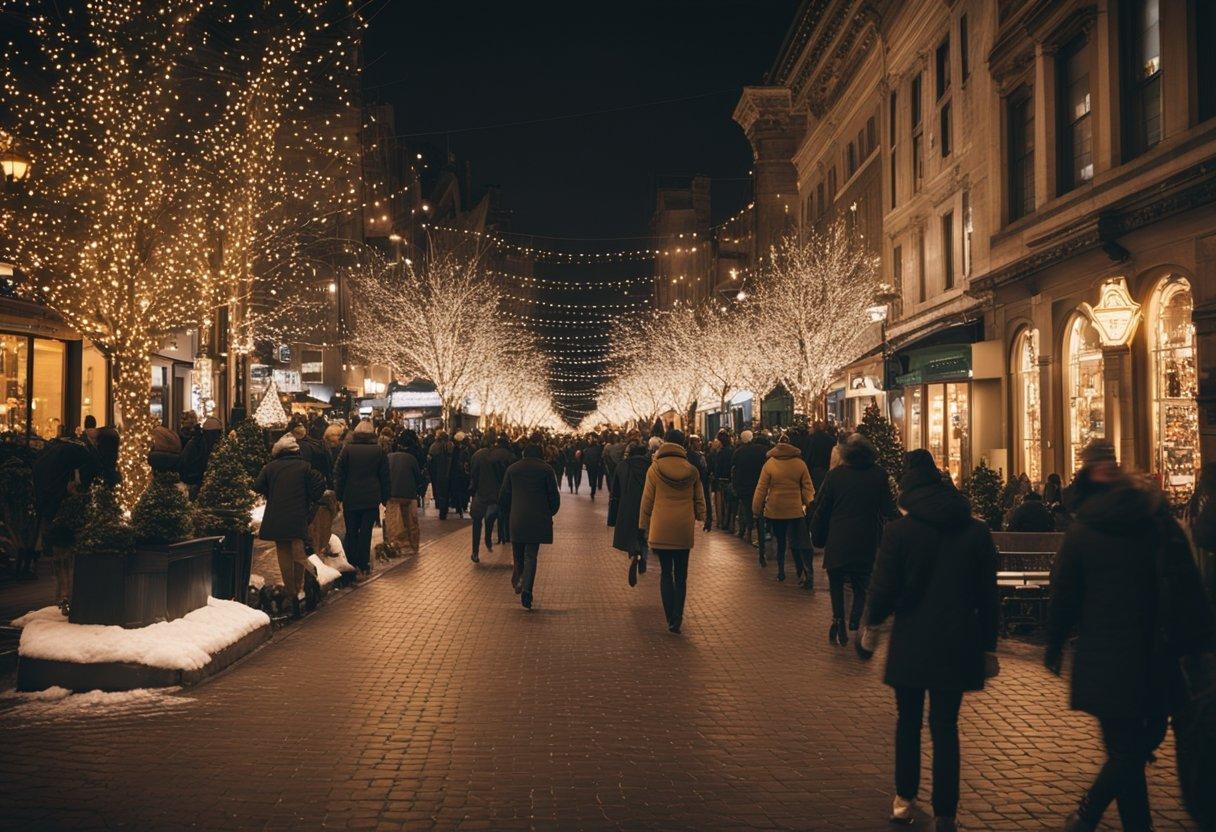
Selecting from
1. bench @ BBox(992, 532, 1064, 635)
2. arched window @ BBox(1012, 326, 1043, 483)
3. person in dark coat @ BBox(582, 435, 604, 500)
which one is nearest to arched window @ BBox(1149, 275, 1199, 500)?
arched window @ BBox(1012, 326, 1043, 483)

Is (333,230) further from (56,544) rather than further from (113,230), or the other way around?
(56,544)

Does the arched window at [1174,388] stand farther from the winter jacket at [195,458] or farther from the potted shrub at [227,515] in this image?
the winter jacket at [195,458]

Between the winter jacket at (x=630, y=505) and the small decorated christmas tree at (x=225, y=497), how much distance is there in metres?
4.34

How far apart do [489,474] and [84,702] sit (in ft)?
31.8

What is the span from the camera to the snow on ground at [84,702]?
7867 mm

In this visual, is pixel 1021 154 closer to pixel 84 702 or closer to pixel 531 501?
pixel 531 501

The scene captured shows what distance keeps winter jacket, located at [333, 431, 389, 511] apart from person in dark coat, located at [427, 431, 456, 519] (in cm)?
1101

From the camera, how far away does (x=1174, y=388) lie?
1659 centimetres

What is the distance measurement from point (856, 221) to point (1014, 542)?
30616mm

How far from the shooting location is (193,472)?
58.7 ft

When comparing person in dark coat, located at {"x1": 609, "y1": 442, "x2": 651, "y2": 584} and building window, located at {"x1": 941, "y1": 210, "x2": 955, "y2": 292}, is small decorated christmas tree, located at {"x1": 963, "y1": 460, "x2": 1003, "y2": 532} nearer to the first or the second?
person in dark coat, located at {"x1": 609, "y1": 442, "x2": 651, "y2": 584}

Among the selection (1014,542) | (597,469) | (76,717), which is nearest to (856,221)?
(597,469)

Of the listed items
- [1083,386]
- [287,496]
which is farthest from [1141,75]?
[287,496]

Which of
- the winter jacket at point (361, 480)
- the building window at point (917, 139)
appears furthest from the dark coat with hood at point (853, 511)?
the building window at point (917, 139)
